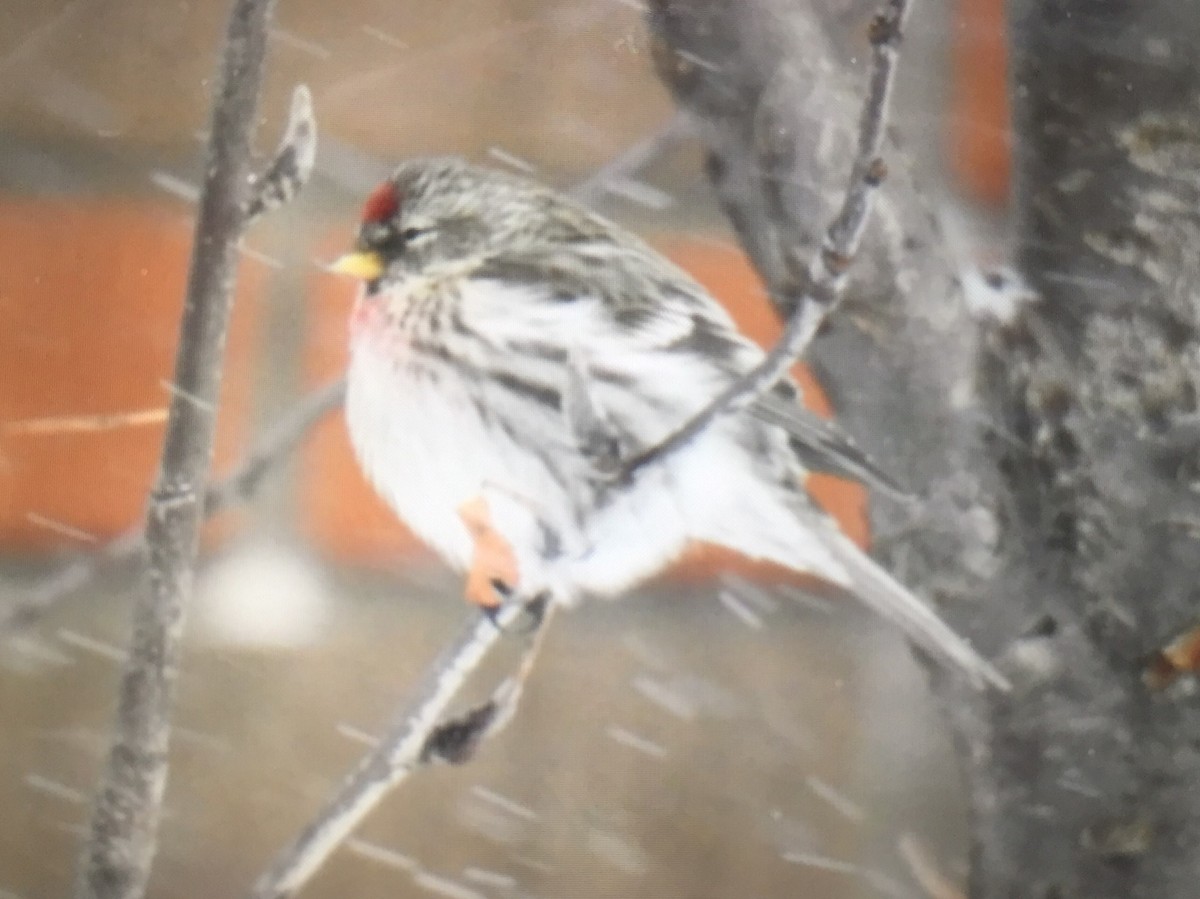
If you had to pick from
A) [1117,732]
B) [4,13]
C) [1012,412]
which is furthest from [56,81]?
[1117,732]

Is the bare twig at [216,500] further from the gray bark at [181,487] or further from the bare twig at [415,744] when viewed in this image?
the bare twig at [415,744]

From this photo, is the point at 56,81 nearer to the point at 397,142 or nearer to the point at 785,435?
the point at 397,142

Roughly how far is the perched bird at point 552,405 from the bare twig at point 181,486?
66mm

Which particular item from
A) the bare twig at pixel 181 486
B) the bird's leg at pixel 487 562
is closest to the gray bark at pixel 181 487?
the bare twig at pixel 181 486

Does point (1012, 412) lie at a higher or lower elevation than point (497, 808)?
higher

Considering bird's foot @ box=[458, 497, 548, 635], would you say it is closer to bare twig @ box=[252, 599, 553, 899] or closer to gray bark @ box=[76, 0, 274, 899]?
bare twig @ box=[252, 599, 553, 899]

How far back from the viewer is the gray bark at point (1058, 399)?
0.58 meters

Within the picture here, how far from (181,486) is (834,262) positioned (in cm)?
34

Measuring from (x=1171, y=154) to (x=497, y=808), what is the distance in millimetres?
472

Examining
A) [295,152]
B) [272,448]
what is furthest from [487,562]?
[295,152]

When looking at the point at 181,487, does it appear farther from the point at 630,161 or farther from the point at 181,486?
the point at 630,161

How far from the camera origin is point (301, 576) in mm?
578

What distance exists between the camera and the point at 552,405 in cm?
56

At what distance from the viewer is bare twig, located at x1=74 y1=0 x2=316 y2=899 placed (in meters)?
0.57
